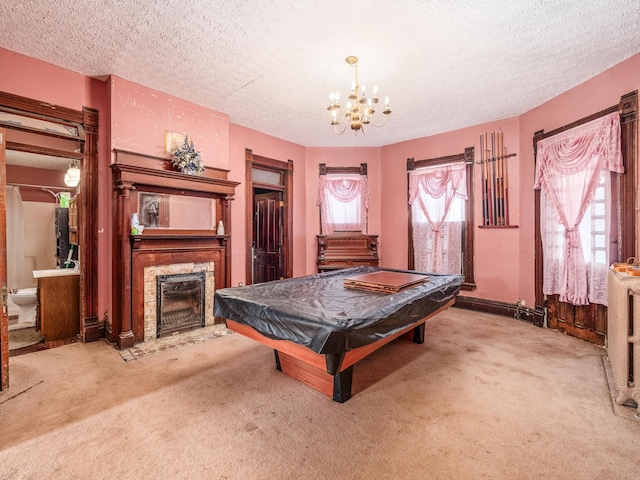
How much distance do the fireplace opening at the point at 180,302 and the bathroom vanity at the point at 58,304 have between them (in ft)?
3.29

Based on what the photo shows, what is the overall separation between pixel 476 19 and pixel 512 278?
11.7 feet

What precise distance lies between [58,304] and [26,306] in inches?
39.4

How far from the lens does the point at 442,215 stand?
5.06 metres

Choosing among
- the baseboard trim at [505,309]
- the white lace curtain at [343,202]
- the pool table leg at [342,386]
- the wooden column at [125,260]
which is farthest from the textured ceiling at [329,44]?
the baseboard trim at [505,309]

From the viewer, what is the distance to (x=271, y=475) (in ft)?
4.76

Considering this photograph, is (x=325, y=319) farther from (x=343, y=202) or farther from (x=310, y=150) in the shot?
(x=310, y=150)

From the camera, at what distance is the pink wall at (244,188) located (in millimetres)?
4629

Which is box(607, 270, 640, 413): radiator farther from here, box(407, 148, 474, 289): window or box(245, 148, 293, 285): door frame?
box(245, 148, 293, 285): door frame

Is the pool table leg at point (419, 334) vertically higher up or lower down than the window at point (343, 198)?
lower down

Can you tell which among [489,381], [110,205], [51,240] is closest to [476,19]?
[489,381]

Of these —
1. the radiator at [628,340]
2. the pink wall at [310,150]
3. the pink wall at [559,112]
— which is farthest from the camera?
the pink wall at [310,150]

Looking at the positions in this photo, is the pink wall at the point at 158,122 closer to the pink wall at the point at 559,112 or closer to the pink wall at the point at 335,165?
the pink wall at the point at 335,165

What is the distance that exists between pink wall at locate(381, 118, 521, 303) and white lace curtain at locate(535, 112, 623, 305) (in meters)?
0.51

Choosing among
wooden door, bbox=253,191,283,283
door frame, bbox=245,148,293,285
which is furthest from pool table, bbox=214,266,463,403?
wooden door, bbox=253,191,283,283
